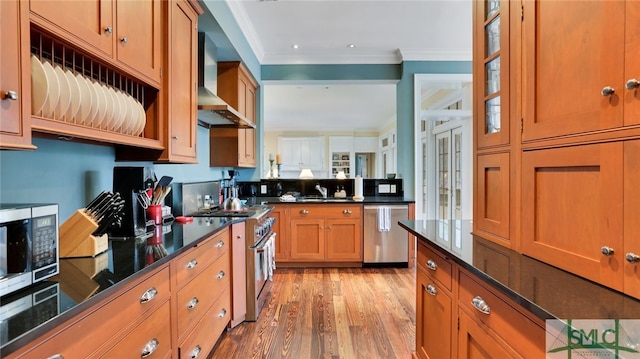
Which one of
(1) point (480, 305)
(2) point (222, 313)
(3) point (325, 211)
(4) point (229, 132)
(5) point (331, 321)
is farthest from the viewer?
(3) point (325, 211)

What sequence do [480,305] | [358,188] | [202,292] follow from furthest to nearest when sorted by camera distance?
[358,188], [202,292], [480,305]

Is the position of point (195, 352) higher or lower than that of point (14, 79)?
lower

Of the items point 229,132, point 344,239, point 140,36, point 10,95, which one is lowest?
point 344,239

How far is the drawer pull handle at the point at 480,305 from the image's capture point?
1100 mm

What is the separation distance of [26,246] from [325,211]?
10.3 feet

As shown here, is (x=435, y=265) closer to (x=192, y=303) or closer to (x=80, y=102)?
(x=192, y=303)

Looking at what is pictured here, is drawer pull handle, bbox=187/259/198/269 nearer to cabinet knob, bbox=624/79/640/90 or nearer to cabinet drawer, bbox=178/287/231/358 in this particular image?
cabinet drawer, bbox=178/287/231/358

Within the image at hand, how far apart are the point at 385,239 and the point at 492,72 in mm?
2704

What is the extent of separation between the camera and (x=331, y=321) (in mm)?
2572

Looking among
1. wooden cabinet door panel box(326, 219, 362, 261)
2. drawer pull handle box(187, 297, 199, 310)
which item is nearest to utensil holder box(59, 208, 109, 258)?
drawer pull handle box(187, 297, 199, 310)

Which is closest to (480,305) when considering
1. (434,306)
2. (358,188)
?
(434,306)

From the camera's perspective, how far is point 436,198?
18.2 feet

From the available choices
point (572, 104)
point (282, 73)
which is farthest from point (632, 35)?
point (282, 73)

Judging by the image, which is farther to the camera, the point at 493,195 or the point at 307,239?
the point at 307,239
